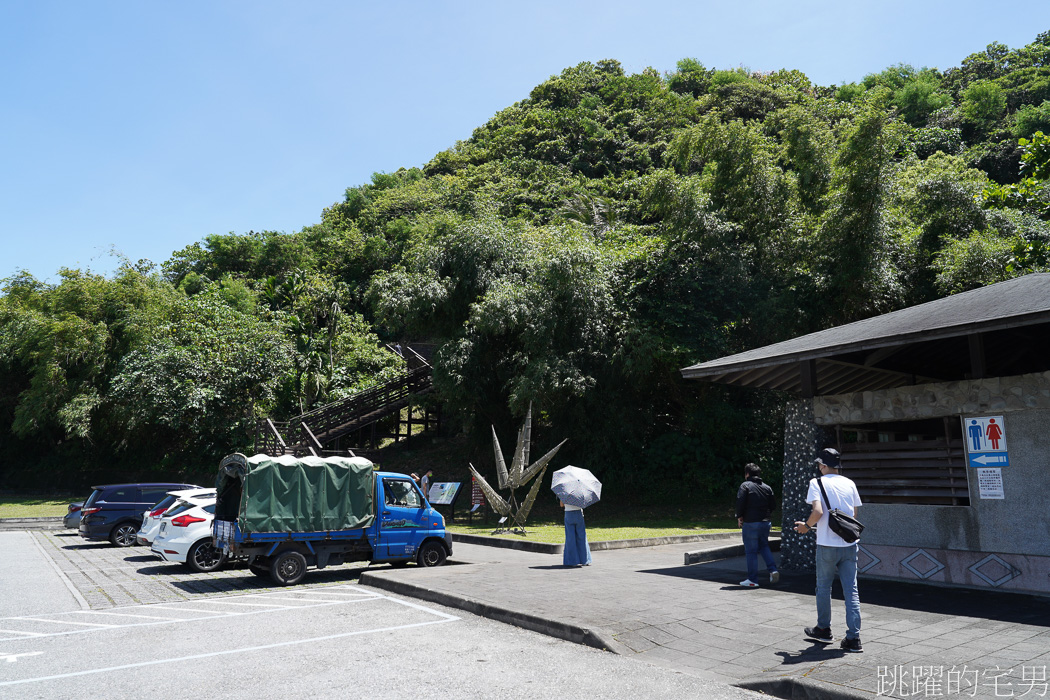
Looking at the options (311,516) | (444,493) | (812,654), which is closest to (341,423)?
(444,493)

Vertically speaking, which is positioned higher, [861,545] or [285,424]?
[285,424]

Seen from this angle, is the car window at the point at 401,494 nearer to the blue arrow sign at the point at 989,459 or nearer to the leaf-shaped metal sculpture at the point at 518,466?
the leaf-shaped metal sculpture at the point at 518,466

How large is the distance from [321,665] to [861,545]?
8.16 meters

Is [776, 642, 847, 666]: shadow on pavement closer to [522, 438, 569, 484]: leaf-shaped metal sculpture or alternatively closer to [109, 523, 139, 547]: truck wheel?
[522, 438, 569, 484]: leaf-shaped metal sculpture

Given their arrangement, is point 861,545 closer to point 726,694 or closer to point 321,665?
point 726,694

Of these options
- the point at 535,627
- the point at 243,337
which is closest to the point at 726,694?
the point at 535,627

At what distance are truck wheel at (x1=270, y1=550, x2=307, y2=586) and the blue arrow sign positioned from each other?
34.6ft

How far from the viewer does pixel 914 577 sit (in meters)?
9.62

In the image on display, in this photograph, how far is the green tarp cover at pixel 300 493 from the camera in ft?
36.1

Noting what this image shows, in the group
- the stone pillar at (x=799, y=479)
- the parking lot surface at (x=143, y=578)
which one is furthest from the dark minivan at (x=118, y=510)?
the stone pillar at (x=799, y=479)

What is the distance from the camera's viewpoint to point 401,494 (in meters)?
12.8

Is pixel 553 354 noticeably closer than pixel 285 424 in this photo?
Yes

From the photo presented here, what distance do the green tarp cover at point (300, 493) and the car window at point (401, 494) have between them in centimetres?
41

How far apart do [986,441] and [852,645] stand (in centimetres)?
480
